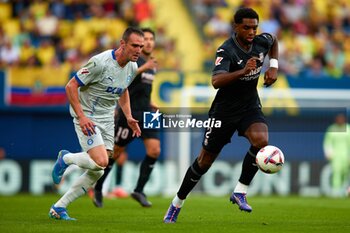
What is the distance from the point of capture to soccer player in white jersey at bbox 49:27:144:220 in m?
10.0

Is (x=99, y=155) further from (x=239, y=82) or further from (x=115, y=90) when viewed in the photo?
(x=239, y=82)

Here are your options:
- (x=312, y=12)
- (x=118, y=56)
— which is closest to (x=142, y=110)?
(x=118, y=56)

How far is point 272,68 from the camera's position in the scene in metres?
10.0

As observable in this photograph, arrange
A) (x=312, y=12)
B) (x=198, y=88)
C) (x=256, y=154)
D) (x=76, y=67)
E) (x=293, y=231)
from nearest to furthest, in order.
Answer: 1. (x=293, y=231)
2. (x=256, y=154)
3. (x=198, y=88)
4. (x=76, y=67)
5. (x=312, y=12)

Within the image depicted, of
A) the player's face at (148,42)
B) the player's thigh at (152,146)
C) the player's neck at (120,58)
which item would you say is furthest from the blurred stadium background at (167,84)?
the player's neck at (120,58)

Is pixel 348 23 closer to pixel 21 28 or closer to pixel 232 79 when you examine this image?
pixel 21 28

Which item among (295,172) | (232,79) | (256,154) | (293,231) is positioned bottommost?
(295,172)

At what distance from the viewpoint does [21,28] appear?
2353 centimetres

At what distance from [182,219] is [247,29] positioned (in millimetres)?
2645

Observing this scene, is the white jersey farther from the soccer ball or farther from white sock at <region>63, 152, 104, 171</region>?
the soccer ball

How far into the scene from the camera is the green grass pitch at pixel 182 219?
30.3 feet

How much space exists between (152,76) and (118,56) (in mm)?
3501

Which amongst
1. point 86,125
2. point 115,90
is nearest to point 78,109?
point 86,125

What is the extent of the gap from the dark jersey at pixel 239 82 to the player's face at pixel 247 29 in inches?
5.1
